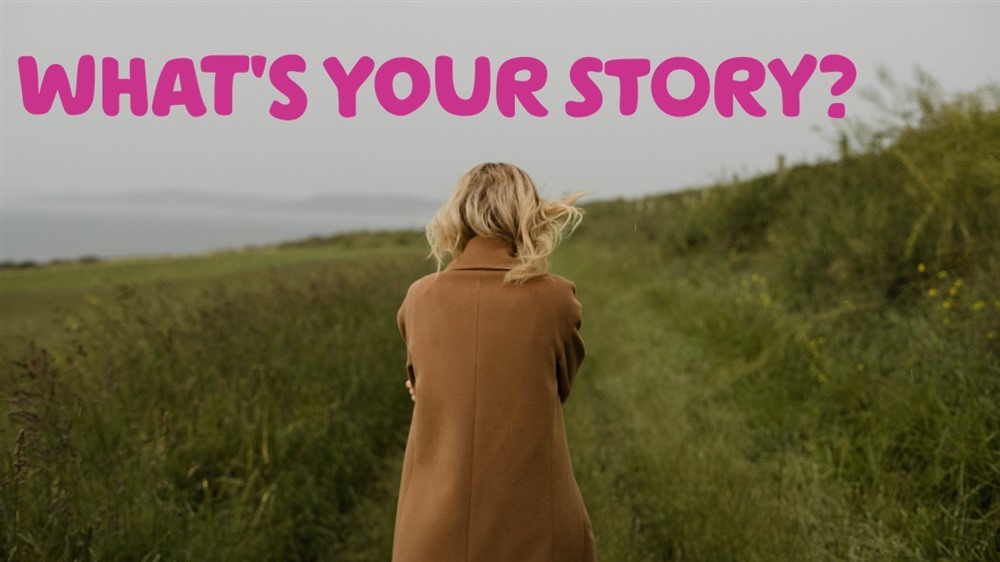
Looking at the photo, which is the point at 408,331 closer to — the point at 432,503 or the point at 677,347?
the point at 432,503

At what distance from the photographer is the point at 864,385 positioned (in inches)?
191

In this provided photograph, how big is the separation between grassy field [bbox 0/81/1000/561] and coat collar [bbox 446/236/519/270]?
58.2 inches

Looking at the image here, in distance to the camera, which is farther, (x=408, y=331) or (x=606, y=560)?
(x=606, y=560)

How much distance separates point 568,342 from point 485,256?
15.1 inches

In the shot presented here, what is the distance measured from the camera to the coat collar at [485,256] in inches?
85.2

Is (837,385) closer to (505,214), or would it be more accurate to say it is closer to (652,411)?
(652,411)

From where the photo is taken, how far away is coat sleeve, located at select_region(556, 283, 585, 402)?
2203 mm

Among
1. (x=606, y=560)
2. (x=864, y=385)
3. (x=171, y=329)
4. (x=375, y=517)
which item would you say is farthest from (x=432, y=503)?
(x=864, y=385)

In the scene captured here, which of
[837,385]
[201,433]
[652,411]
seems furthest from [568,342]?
[652,411]

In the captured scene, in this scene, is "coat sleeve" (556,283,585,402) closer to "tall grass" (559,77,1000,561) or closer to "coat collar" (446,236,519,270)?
"coat collar" (446,236,519,270)

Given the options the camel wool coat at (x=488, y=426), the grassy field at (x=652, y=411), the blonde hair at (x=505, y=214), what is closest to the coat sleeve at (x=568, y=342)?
the camel wool coat at (x=488, y=426)

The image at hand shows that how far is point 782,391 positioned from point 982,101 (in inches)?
128

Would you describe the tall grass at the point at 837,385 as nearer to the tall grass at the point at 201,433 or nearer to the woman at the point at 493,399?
the tall grass at the point at 201,433

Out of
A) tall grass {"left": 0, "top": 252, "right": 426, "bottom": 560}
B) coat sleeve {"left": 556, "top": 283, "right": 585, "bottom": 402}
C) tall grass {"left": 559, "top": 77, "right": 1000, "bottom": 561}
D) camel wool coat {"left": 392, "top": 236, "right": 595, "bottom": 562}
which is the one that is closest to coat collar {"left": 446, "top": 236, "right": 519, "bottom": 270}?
camel wool coat {"left": 392, "top": 236, "right": 595, "bottom": 562}
